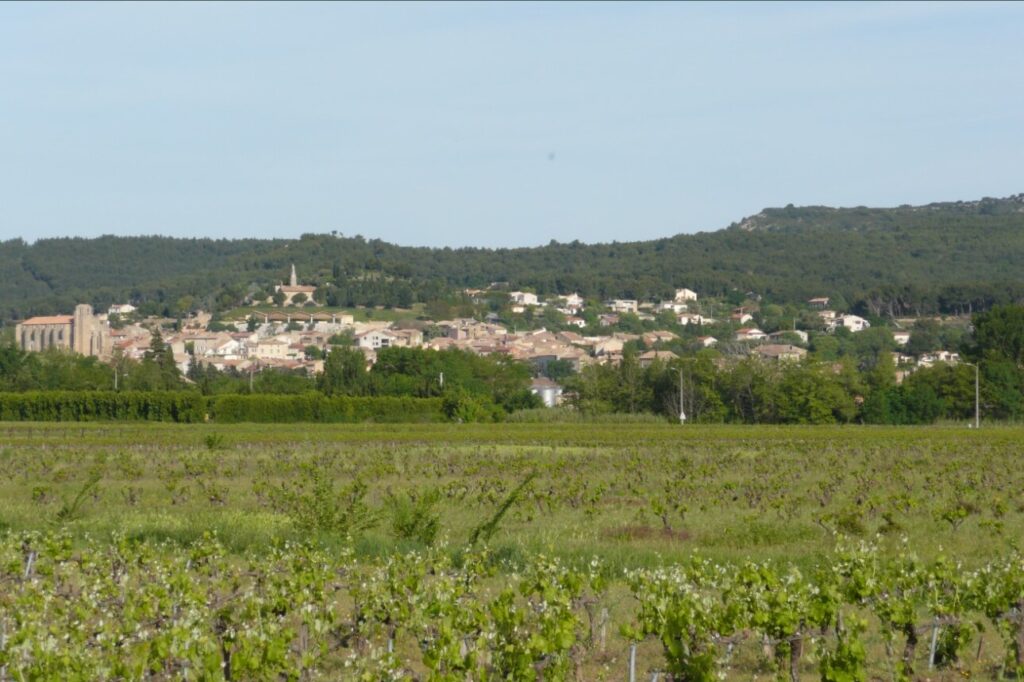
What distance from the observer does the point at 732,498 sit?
28859mm

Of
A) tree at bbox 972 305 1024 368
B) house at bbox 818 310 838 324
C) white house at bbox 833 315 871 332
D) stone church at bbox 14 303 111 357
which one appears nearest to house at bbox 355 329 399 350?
stone church at bbox 14 303 111 357

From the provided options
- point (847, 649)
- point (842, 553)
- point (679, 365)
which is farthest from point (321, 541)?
point (679, 365)

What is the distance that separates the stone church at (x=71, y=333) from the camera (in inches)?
6403

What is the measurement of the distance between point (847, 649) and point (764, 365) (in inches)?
3000

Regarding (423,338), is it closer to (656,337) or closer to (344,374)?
(656,337)

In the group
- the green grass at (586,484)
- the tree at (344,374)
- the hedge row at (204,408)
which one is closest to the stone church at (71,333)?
the tree at (344,374)

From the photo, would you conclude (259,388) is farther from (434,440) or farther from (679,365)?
(434,440)

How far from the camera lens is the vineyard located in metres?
11.5

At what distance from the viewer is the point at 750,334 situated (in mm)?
174875

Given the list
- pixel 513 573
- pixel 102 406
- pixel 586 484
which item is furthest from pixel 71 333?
pixel 513 573

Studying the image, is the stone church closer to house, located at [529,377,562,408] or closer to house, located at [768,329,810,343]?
house, located at [529,377,562,408]

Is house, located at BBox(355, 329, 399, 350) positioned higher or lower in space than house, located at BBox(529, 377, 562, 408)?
higher

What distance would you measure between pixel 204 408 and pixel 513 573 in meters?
60.9

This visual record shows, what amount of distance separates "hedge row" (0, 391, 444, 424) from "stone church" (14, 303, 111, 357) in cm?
8142
